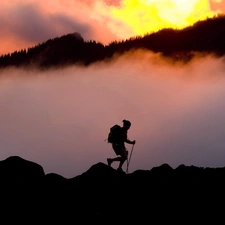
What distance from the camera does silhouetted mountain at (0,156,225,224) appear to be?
23672 millimetres

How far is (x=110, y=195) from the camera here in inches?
1005

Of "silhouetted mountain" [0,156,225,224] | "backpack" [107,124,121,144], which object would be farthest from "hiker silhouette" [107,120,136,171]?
"silhouetted mountain" [0,156,225,224]

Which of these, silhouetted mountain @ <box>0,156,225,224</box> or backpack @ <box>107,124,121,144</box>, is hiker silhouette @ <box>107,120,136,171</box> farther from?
silhouetted mountain @ <box>0,156,225,224</box>

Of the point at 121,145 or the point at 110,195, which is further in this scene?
the point at 121,145

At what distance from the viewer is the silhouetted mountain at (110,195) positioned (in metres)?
23.7

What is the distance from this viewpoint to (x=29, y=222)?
76.3 feet

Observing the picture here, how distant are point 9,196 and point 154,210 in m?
6.50

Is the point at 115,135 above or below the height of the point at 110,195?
above

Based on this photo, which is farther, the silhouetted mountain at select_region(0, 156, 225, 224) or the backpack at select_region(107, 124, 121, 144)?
the backpack at select_region(107, 124, 121, 144)

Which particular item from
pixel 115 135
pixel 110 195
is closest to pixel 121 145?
pixel 115 135

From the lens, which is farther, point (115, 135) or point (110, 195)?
point (115, 135)

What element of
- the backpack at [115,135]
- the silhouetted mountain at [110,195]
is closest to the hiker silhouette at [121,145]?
the backpack at [115,135]

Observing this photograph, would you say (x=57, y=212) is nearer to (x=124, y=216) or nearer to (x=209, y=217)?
(x=124, y=216)

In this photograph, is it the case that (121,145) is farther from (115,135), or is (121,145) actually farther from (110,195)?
(110,195)
